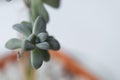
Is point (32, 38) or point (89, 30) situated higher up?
point (32, 38)

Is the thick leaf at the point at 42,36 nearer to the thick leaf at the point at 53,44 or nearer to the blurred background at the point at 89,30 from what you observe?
the thick leaf at the point at 53,44

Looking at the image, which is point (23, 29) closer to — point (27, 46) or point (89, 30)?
point (27, 46)

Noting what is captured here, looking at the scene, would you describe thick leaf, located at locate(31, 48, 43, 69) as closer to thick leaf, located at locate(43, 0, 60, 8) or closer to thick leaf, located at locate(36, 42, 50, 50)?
thick leaf, located at locate(36, 42, 50, 50)

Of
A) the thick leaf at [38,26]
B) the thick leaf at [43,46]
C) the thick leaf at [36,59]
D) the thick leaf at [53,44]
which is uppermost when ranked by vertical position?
the thick leaf at [38,26]

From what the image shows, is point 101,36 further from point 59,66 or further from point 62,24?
point 59,66

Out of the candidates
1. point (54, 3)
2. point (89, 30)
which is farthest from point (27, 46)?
point (89, 30)

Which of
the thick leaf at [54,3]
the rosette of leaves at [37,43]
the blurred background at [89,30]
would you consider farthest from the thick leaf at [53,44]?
the blurred background at [89,30]

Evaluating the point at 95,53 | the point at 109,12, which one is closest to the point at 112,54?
the point at 95,53

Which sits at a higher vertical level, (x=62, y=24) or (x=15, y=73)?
(x=62, y=24)
